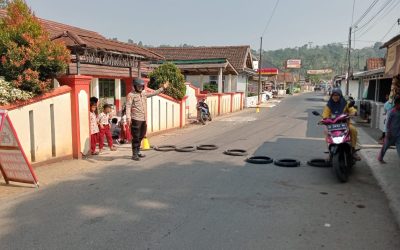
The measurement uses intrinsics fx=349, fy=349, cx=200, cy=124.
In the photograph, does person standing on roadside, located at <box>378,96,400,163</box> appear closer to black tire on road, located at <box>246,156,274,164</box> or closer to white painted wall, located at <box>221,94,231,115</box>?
black tire on road, located at <box>246,156,274,164</box>

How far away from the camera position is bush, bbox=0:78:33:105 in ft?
21.2

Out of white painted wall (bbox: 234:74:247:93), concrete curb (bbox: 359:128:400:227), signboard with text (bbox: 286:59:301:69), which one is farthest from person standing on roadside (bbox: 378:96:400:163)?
signboard with text (bbox: 286:59:301:69)

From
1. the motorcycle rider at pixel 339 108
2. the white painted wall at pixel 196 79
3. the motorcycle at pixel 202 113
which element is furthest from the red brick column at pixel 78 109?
the white painted wall at pixel 196 79

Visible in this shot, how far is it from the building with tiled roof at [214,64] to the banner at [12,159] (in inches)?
772

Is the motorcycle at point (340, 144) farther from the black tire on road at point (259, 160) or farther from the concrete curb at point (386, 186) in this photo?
the black tire on road at point (259, 160)

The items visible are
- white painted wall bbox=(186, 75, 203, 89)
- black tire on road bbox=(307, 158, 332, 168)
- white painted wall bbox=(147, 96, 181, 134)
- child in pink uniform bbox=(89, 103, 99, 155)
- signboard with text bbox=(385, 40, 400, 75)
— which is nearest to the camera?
signboard with text bbox=(385, 40, 400, 75)

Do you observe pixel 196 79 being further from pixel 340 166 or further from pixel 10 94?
pixel 340 166

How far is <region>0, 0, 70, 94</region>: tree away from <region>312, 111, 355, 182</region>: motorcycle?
5633 mm

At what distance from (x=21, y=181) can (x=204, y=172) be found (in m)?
3.32

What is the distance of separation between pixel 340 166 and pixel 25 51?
6.35m

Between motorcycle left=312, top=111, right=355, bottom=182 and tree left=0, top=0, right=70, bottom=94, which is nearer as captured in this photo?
motorcycle left=312, top=111, right=355, bottom=182

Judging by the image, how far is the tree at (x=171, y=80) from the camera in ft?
47.8

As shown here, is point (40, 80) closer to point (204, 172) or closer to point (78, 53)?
point (78, 53)

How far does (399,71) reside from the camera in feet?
22.1
